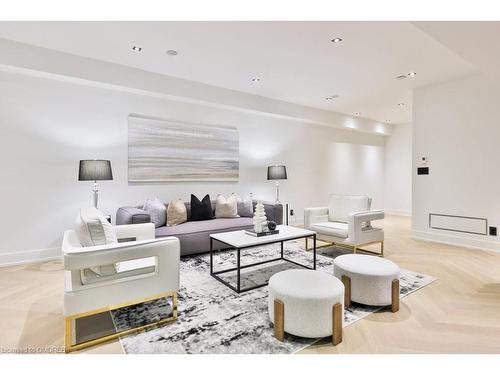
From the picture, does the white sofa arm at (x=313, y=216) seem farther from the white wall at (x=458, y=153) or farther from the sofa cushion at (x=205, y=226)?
Answer: the white wall at (x=458, y=153)

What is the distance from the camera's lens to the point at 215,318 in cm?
212

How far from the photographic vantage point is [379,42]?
309 cm

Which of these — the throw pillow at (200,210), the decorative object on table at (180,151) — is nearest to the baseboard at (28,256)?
the decorative object on table at (180,151)

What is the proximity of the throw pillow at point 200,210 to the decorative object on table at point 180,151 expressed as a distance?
586 mm

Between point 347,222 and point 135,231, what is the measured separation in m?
2.89

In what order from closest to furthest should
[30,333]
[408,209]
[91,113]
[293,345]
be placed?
[293,345]
[30,333]
[91,113]
[408,209]

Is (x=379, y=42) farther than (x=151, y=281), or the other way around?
(x=379, y=42)

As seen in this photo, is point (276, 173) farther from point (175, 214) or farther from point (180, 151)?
point (175, 214)

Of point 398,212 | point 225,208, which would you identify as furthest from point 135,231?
point 398,212

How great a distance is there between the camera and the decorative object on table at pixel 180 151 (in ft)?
13.8
